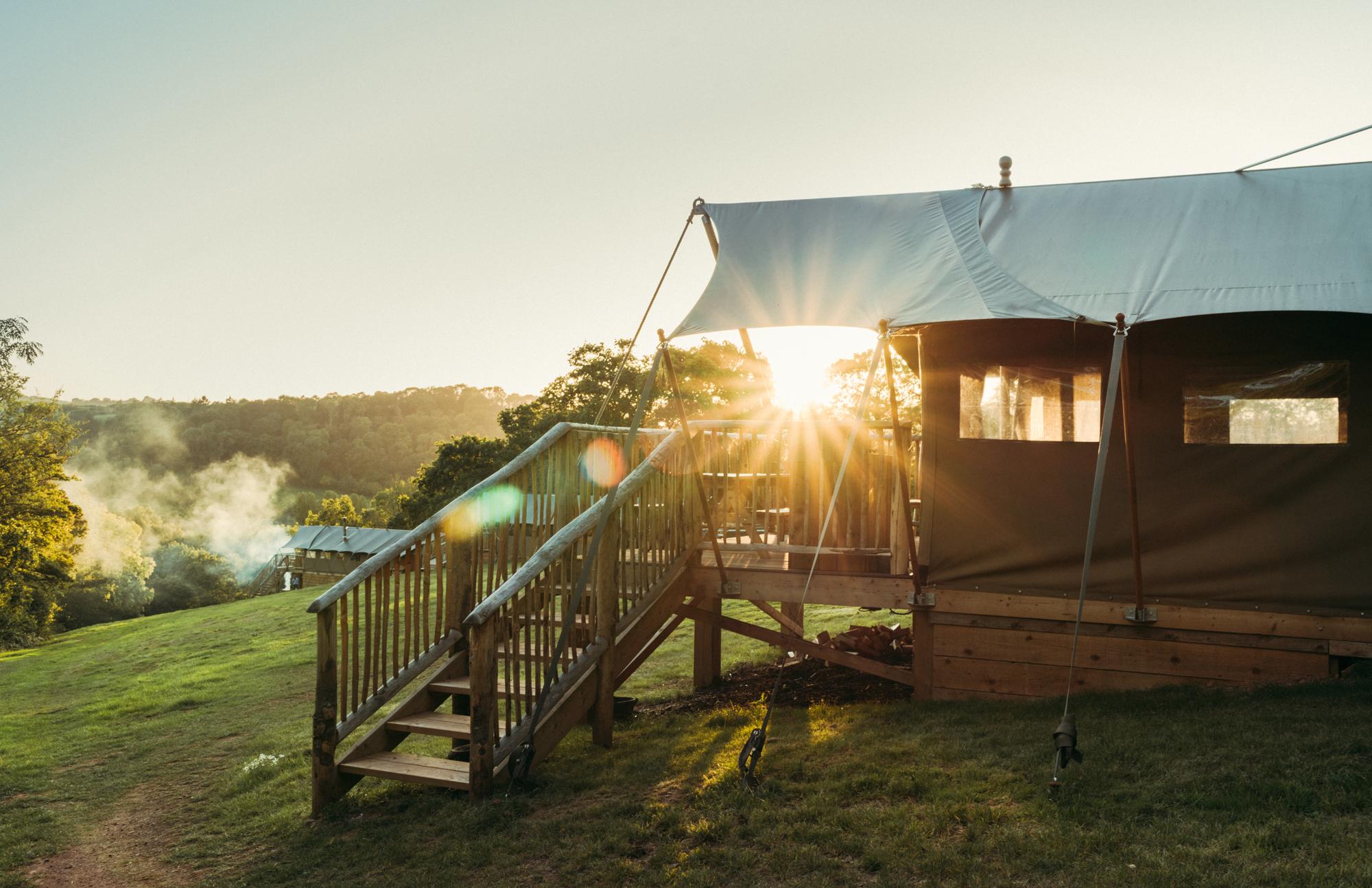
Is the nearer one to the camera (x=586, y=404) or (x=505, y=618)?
(x=505, y=618)

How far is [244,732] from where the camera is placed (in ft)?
29.5

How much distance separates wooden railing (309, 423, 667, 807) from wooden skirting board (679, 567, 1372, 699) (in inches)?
81.1

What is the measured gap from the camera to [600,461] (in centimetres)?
809

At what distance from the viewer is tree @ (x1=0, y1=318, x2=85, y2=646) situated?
26.0m

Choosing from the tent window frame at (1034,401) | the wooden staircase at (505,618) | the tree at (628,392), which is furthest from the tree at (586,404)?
the wooden staircase at (505,618)

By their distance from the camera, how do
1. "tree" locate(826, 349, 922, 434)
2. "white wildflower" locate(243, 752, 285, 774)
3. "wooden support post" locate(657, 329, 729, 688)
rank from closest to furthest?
"white wildflower" locate(243, 752, 285, 774)
"wooden support post" locate(657, 329, 729, 688)
"tree" locate(826, 349, 922, 434)

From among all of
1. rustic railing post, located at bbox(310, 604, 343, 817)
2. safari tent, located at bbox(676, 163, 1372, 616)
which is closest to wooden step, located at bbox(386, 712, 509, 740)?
rustic railing post, located at bbox(310, 604, 343, 817)

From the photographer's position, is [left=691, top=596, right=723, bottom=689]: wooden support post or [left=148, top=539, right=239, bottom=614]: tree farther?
[left=148, top=539, right=239, bottom=614]: tree

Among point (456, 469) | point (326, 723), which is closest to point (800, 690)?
point (326, 723)

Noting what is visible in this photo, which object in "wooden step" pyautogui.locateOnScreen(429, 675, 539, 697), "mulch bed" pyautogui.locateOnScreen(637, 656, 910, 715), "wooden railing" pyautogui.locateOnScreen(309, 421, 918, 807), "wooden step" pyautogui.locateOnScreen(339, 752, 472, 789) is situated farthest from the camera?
"mulch bed" pyautogui.locateOnScreen(637, 656, 910, 715)

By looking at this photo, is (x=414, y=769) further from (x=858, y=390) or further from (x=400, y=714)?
(x=858, y=390)

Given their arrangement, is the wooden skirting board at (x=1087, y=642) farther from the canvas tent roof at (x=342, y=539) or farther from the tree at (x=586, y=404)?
the canvas tent roof at (x=342, y=539)

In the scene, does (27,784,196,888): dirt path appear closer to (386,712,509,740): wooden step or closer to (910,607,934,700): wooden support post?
(386,712,509,740): wooden step

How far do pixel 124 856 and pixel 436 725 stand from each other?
200 centimetres
